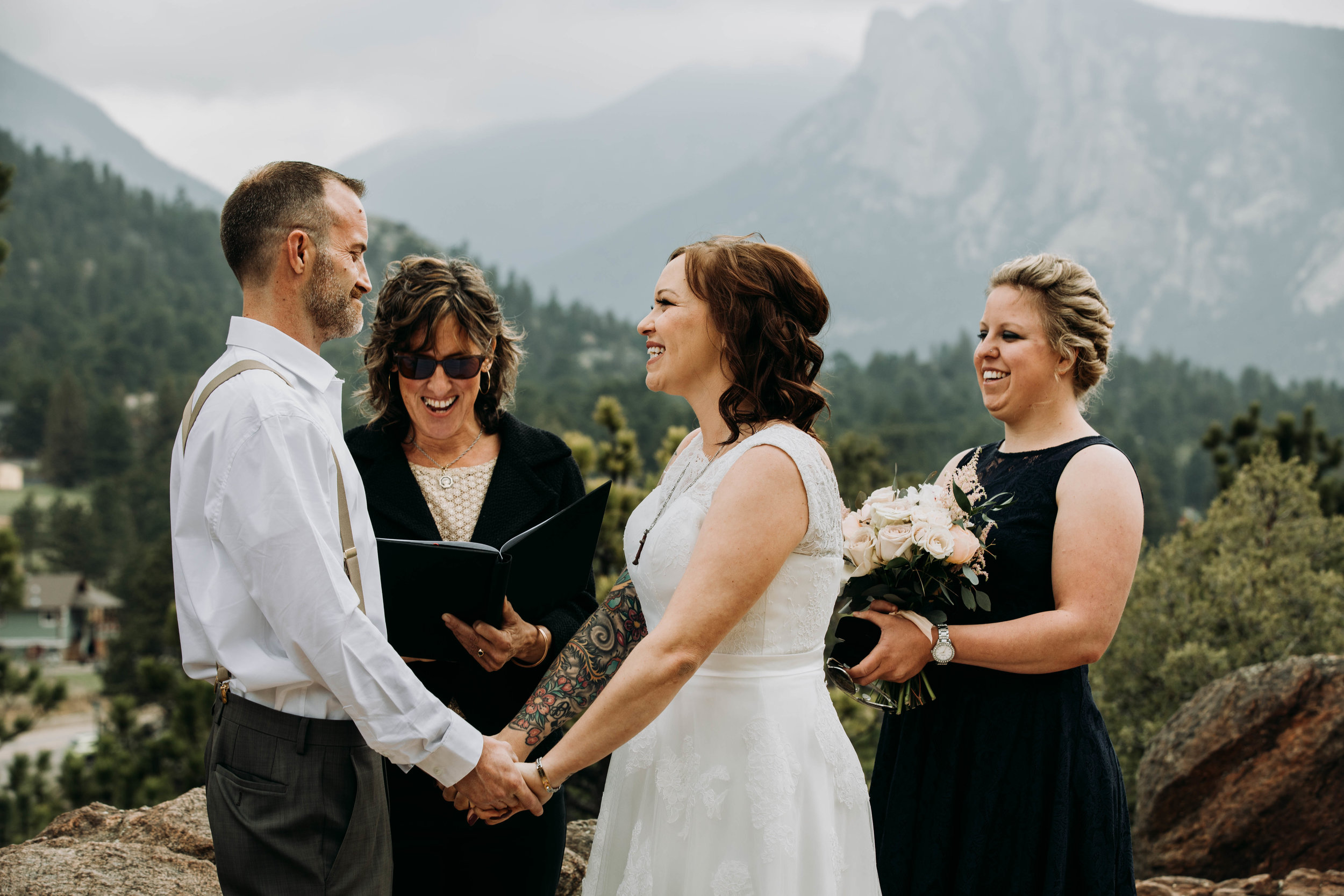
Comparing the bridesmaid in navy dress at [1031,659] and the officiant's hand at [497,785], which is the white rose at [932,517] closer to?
the bridesmaid in navy dress at [1031,659]

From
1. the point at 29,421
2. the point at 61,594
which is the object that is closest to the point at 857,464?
the point at 61,594

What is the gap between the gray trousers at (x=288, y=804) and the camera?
2.24 meters

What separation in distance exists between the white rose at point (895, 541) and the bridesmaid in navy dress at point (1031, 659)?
20 centimetres

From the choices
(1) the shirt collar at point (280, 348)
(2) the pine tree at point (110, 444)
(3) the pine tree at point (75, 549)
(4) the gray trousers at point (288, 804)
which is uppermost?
(2) the pine tree at point (110, 444)

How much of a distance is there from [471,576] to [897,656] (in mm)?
1134

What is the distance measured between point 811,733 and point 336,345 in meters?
68.4

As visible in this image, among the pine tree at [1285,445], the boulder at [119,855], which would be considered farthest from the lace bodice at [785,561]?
the pine tree at [1285,445]

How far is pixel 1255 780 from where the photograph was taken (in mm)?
5582

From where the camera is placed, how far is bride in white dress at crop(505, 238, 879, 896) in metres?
2.27

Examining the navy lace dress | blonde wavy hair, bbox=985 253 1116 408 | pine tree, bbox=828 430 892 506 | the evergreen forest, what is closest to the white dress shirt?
the evergreen forest

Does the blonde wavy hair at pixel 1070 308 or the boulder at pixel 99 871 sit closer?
the blonde wavy hair at pixel 1070 308

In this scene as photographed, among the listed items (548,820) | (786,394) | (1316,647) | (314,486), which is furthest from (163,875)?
(1316,647)

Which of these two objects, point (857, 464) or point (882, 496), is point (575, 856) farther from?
point (857, 464)

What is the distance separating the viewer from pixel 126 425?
7275 cm
